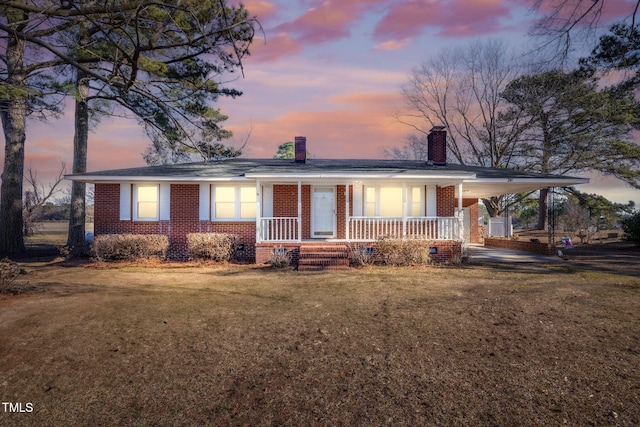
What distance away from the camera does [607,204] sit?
2717 centimetres

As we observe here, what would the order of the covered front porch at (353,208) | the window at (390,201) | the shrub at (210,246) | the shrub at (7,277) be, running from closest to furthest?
the shrub at (7,277), the shrub at (210,246), the covered front porch at (353,208), the window at (390,201)

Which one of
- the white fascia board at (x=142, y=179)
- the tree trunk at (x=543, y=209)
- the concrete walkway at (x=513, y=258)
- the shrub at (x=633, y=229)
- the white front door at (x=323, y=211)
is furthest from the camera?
the tree trunk at (x=543, y=209)

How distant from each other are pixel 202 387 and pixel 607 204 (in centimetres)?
3271

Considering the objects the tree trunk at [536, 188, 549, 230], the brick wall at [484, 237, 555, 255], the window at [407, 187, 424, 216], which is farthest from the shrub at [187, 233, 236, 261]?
the tree trunk at [536, 188, 549, 230]

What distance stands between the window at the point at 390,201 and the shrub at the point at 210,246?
246 inches

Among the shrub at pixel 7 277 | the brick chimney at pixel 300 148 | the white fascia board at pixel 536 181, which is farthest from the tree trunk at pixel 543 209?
the shrub at pixel 7 277

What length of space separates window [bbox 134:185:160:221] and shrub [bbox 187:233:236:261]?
2.85 meters

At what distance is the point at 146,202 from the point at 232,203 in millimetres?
3538

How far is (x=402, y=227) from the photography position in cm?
1485

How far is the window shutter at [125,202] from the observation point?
14961mm

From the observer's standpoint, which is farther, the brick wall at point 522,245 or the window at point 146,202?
the brick wall at point 522,245

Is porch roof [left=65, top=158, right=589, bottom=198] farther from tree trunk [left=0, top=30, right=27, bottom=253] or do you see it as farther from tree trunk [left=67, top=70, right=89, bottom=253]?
tree trunk [left=67, top=70, right=89, bottom=253]

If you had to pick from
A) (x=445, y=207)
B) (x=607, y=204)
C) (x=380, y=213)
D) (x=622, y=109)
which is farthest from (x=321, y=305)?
(x=607, y=204)

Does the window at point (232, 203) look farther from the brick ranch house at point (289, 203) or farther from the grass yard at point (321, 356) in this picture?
the grass yard at point (321, 356)
